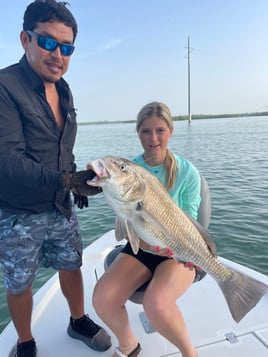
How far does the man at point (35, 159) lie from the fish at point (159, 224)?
0.31 metres

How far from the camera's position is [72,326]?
3.14 meters

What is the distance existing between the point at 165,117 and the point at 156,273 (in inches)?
61.4

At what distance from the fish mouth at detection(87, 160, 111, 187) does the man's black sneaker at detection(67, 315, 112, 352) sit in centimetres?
170

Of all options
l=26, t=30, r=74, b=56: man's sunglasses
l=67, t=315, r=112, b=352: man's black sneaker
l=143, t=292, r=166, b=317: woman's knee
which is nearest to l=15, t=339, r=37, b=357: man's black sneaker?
l=67, t=315, r=112, b=352: man's black sneaker

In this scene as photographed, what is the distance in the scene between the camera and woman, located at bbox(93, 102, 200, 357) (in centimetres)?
247

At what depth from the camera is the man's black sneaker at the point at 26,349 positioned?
280cm

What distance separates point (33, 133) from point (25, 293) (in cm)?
145

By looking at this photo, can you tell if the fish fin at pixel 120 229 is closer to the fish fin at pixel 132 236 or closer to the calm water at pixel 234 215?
the fish fin at pixel 132 236

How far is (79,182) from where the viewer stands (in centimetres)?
226

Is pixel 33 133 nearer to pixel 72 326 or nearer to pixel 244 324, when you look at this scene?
pixel 72 326

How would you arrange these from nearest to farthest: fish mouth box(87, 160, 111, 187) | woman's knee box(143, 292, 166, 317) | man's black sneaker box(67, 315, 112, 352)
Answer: fish mouth box(87, 160, 111, 187) → woman's knee box(143, 292, 166, 317) → man's black sneaker box(67, 315, 112, 352)

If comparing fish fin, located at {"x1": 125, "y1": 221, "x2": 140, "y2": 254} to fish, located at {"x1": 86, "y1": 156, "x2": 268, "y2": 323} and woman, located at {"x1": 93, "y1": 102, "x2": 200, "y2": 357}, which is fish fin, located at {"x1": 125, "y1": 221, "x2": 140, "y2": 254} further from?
woman, located at {"x1": 93, "y1": 102, "x2": 200, "y2": 357}

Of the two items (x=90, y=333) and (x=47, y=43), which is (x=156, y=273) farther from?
(x=47, y=43)

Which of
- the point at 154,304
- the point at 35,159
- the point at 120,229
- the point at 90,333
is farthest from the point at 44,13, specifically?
the point at 90,333
